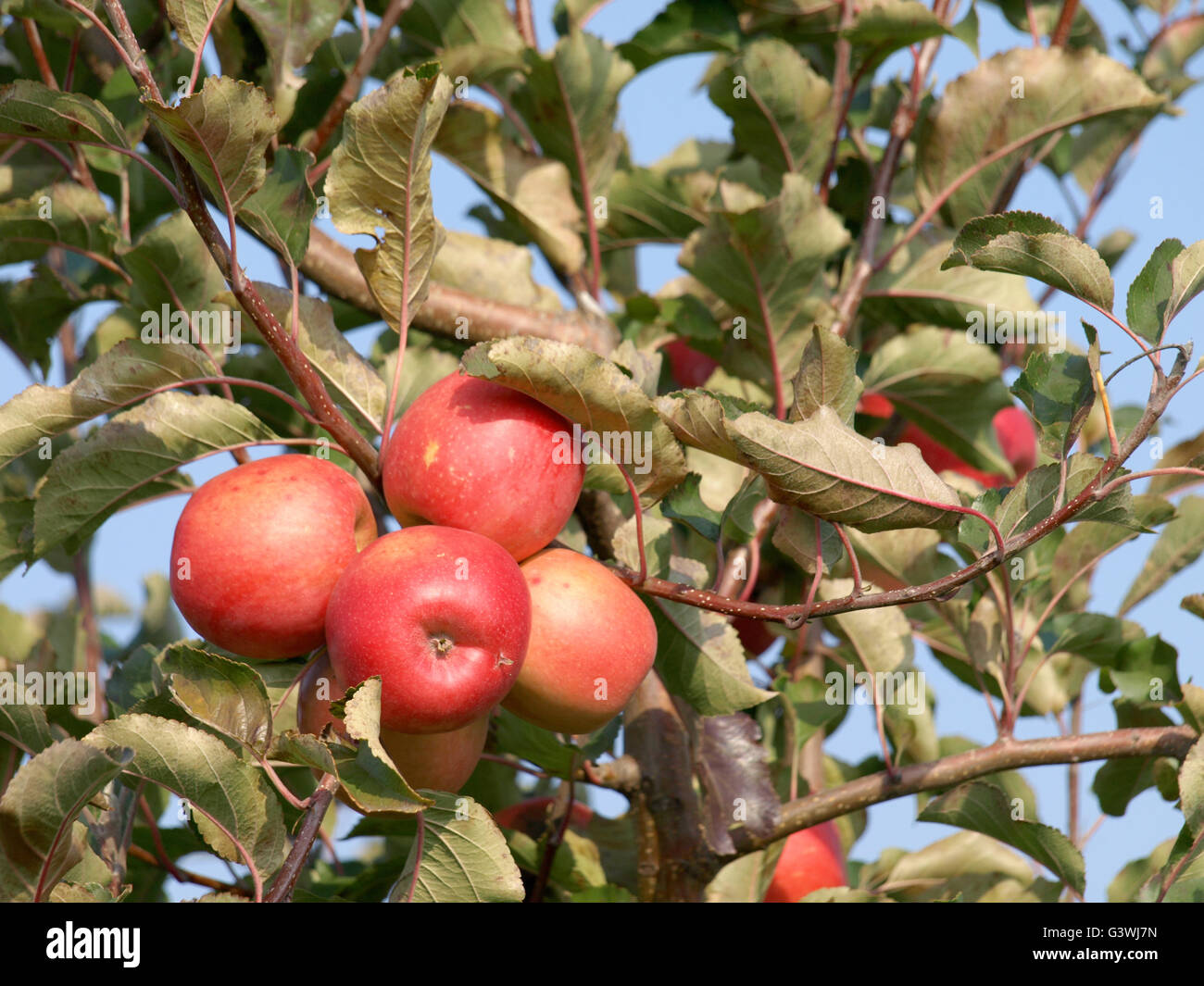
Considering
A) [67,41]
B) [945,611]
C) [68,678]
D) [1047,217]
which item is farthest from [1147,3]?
[68,678]

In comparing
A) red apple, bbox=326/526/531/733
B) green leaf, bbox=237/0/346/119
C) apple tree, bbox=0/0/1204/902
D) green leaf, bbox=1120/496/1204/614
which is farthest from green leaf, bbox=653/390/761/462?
green leaf, bbox=1120/496/1204/614

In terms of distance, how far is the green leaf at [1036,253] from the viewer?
1.16m

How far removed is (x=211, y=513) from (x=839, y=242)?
112 cm

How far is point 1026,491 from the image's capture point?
4.01ft

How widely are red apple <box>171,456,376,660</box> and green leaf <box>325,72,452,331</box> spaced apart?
246 mm

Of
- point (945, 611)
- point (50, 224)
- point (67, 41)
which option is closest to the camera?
point (50, 224)

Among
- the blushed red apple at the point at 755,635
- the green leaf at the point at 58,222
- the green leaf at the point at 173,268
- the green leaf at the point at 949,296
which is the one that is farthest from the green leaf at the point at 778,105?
the green leaf at the point at 58,222

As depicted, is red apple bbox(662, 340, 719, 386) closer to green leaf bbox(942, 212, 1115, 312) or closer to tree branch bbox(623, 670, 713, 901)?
tree branch bbox(623, 670, 713, 901)

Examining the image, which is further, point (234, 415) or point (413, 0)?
point (413, 0)

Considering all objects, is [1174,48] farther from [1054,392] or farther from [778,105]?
[1054,392]

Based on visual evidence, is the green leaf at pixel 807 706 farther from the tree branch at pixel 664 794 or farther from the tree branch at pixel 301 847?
the tree branch at pixel 301 847

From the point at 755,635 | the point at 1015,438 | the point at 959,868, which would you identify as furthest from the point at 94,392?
the point at 1015,438

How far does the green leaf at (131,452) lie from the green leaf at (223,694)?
0.90ft

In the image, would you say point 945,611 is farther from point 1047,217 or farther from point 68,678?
point 68,678
